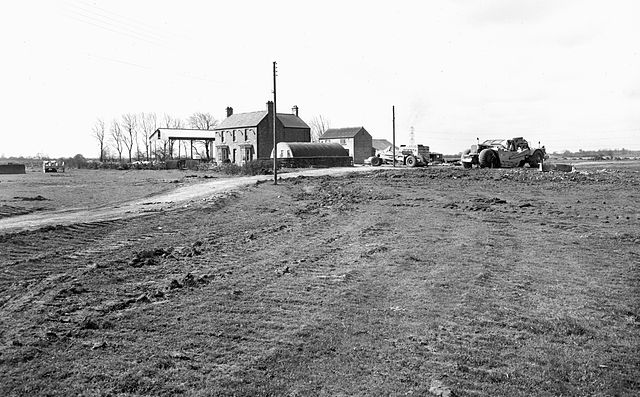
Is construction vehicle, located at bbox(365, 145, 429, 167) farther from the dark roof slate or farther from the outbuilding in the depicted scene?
the dark roof slate

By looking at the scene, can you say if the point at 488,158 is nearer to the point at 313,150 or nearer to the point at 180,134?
the point at 313,150

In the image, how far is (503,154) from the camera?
36219 mm

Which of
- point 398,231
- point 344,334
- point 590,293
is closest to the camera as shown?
point 344,334

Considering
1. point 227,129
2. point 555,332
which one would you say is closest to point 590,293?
point 555,332

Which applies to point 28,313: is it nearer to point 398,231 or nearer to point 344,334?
point 344,334

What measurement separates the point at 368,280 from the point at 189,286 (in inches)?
110

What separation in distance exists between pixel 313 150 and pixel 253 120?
13761 millimetres

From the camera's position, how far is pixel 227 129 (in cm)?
7181

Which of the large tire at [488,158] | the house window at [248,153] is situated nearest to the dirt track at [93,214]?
the large tire at [488,158]

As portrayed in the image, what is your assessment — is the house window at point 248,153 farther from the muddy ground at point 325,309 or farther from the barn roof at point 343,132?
the muddy ground at point 325,309

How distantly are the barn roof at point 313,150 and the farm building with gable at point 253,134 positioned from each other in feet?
27.4

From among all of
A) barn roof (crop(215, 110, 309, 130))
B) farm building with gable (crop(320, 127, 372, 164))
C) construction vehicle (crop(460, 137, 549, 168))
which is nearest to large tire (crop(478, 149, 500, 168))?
construction vehicle (crop(460, 137, 549, 168))

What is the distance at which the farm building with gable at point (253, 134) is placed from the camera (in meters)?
66.4

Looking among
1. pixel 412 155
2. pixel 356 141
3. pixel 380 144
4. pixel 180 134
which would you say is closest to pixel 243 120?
pixel 180 134
